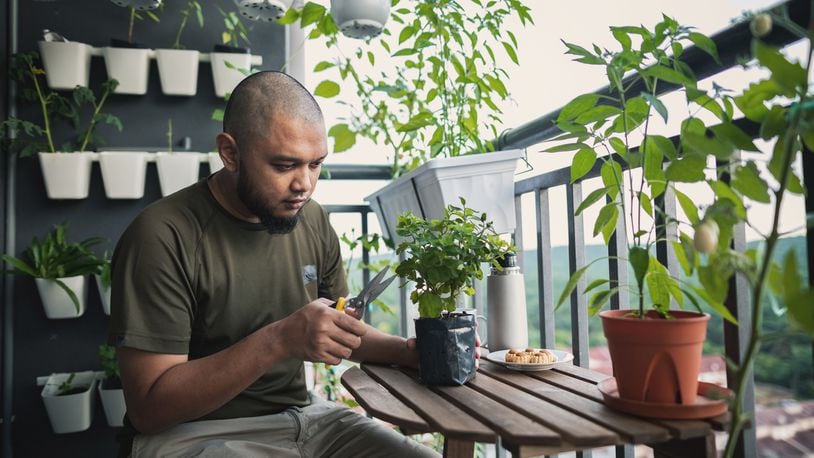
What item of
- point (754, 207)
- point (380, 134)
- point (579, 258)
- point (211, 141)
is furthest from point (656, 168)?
point (211, 141)

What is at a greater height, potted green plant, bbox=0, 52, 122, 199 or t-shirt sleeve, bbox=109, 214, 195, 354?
potted green plant, bbox=0, 52, 122, 199

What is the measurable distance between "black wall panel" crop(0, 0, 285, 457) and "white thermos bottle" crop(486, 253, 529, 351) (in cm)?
176

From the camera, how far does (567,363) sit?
1.24m

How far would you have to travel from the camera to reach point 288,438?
1362mm

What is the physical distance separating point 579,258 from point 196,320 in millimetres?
1074

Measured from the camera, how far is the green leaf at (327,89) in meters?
2.28

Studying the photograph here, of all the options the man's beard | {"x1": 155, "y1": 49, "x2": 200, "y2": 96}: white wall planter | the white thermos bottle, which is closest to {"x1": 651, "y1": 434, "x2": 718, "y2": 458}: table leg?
the white thermos bottle

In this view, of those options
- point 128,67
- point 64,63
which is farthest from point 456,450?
point 64,63

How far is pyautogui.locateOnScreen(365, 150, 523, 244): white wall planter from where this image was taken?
5.32 feet

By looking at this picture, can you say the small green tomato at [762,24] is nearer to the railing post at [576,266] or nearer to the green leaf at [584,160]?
the green leaf at [584,160]

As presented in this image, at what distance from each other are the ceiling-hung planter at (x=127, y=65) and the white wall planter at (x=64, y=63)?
101 mm

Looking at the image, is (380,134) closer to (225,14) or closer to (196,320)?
(225,14)

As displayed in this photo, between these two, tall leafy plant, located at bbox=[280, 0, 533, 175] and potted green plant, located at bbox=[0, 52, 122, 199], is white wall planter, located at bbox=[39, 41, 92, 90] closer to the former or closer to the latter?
potted green plant, located at bbox=[0, 52, 122, 199]

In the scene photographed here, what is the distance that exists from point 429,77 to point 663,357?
4.95 ft
